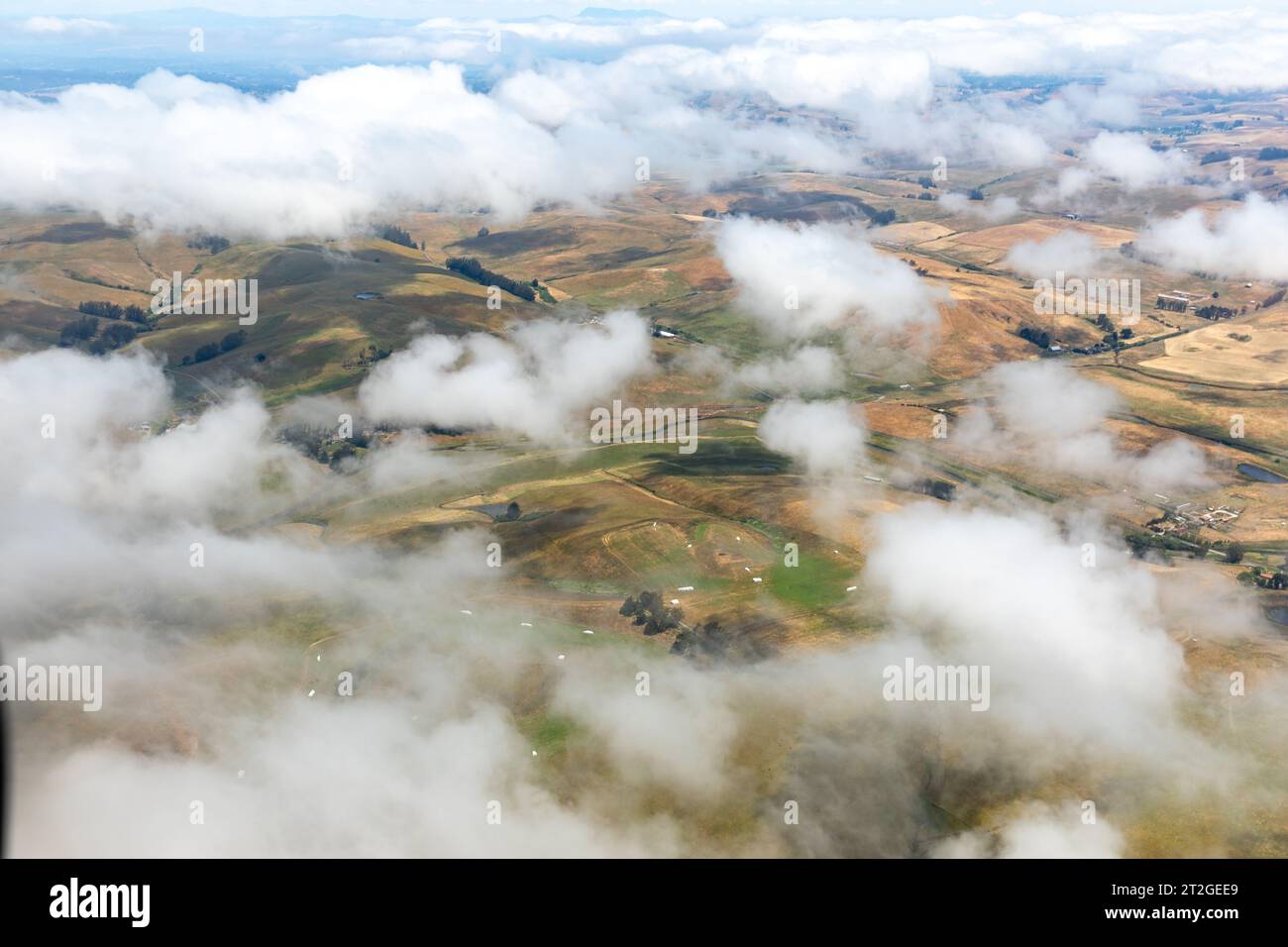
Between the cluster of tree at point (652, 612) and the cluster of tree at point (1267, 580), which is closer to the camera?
the cluster of tree at point (652, 612)

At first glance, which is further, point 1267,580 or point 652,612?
point 1267,580

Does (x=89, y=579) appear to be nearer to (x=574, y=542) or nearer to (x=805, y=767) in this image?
(x=574, y=542)

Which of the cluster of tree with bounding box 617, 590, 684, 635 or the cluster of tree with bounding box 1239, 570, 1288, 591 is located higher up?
the cluster of tree with bounding box 1239, 570, 1288, 591

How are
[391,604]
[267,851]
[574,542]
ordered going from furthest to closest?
[574,542], [391,604], [267,851]

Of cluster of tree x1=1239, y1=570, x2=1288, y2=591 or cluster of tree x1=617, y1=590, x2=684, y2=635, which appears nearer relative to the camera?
cluster of tree x1=617, y1=590, x2=684, y2=635

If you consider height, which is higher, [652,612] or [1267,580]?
[1267,580]

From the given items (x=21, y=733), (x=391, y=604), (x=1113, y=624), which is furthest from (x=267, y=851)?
(x=1113, y=624)

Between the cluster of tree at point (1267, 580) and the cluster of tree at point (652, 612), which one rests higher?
the cluster of tree at point (1267, 580)
